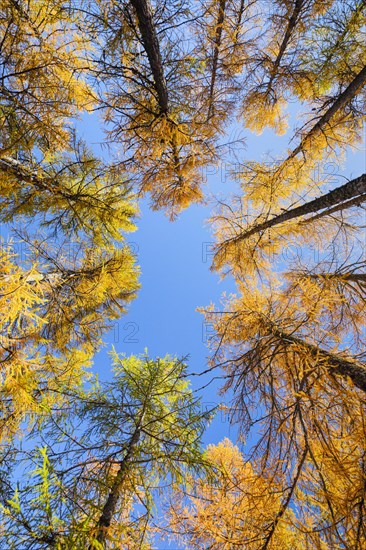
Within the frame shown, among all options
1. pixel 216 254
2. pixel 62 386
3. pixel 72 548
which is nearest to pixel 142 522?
pixel 72 548

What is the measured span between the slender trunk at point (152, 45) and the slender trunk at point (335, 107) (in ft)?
9.06

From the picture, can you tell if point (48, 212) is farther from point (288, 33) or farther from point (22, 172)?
point (288, 33)

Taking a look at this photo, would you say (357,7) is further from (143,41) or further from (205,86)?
(143,41)

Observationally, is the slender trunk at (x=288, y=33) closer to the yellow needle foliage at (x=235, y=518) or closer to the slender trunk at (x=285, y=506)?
the slender trunk at (x=285, y=506)

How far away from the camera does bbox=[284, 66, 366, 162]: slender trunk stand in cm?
442

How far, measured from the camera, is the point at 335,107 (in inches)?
189

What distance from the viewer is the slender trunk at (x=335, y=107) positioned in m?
4.42

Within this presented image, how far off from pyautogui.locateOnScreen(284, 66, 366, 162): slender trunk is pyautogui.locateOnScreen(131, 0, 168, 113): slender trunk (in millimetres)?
2762

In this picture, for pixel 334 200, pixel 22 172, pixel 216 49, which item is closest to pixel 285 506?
pixel 334 200

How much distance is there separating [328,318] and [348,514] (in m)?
3.86

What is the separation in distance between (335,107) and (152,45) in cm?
307

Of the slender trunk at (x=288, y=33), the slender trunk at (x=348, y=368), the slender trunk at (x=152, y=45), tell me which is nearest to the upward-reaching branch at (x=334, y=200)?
the slender trunk at (x=348, y=368)

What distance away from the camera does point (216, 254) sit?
7559mm

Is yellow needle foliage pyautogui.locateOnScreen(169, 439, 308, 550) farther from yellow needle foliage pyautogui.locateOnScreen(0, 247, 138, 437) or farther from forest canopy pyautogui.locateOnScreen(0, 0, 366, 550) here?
yellow needle foliage pyautogui.locateOnScreen(0, 247, 138, 437)
